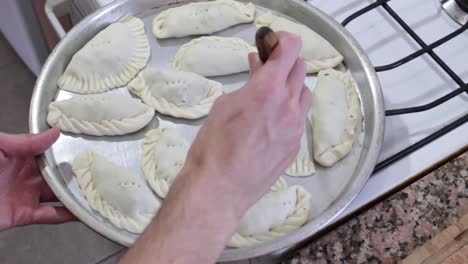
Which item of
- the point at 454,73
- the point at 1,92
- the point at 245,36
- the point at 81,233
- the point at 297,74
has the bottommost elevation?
the point at 81,233

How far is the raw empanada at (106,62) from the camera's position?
917mm

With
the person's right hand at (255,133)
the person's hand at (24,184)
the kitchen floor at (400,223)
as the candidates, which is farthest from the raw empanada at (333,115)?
the person's hand at (24,184)

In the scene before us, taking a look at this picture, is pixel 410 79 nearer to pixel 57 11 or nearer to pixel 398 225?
pixel 398 225

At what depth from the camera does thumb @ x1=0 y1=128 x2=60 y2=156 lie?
30.8 inches

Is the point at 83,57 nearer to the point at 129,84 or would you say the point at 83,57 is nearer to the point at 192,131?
the point at 129,84

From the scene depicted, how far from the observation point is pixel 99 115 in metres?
0.88

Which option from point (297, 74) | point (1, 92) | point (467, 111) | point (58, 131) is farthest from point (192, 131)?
point (1, 92)

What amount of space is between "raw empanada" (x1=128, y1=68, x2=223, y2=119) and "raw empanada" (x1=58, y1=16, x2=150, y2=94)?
0.03m

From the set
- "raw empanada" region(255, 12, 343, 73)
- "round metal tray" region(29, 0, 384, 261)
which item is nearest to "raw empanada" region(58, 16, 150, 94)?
"round metal tray" region(29, 0, 384, 261)

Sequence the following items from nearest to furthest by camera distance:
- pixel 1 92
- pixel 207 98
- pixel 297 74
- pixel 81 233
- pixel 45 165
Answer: pixel 297 74 → pixel 45 165 → pixel 207 98 → pixel 81 233 → pixel 1 92

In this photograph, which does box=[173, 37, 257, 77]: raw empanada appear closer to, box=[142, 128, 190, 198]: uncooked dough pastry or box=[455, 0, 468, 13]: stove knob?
box=[142, 128, 190, 198]: uncooked dough pastry

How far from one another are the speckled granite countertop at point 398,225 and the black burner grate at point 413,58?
0.06m

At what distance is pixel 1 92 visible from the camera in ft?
6.08

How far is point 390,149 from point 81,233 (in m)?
1.09
